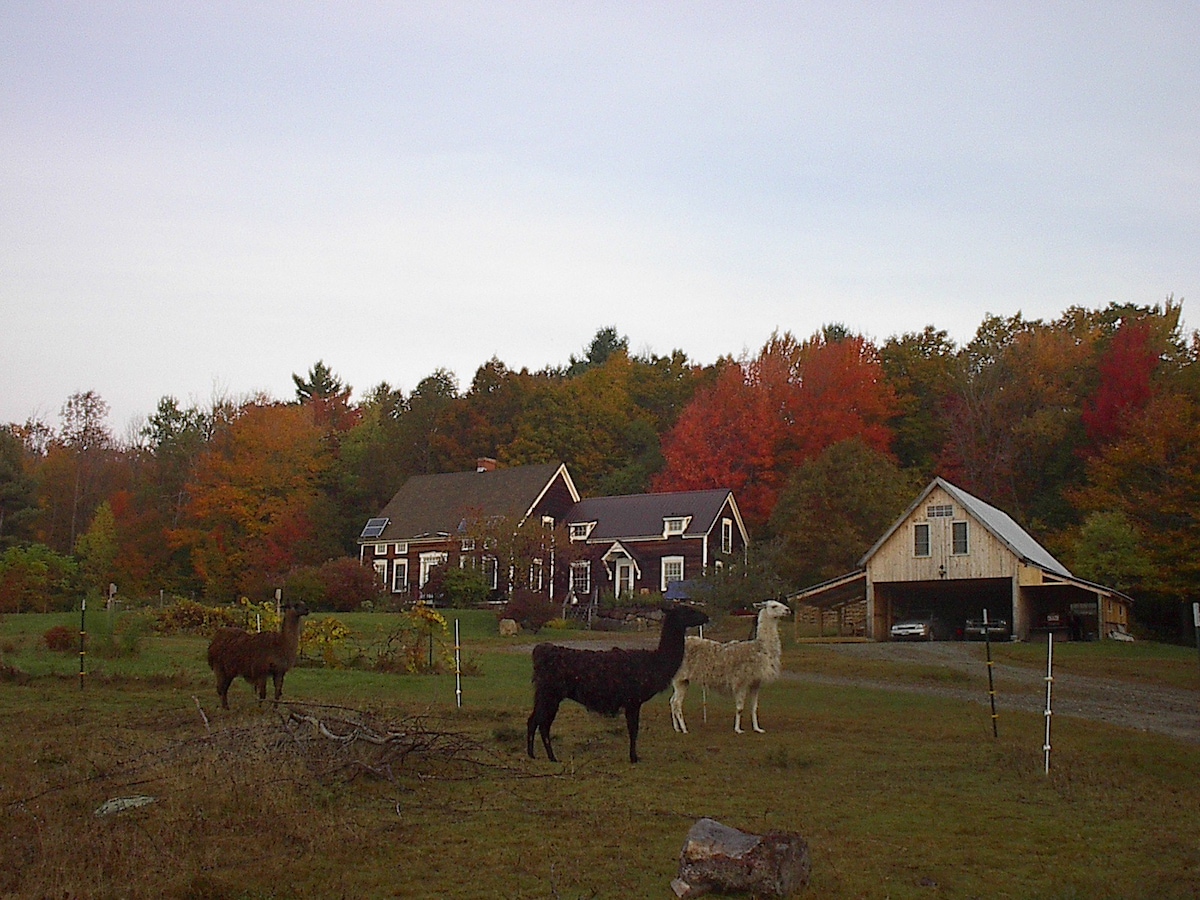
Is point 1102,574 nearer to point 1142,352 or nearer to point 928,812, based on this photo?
point 1142,352

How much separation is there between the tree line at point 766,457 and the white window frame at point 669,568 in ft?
18.6

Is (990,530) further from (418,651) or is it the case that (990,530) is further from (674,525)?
(418,651)

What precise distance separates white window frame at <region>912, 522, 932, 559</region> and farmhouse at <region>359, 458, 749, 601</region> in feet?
40.9

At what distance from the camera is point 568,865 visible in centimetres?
920

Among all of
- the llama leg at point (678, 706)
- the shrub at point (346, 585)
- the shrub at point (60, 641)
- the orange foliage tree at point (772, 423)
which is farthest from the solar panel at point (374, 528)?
the llama leg at point (678, 706)

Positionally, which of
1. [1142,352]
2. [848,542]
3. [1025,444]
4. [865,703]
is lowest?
[865,703]

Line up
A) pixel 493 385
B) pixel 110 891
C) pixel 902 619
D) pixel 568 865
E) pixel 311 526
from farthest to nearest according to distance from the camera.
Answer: pixel 493 385
pixel 311 526
pixel 902 619
pixel 568 865
pixel 110 891

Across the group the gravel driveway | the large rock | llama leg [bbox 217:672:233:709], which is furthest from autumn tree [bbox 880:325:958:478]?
the large rock

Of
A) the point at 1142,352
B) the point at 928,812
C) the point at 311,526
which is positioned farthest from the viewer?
the point at 311,526

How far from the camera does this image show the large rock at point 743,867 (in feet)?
27.3

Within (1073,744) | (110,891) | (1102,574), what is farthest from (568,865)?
(1102,574)

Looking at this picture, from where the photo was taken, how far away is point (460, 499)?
5950 centimetres

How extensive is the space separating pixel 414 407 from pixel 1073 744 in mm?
65599

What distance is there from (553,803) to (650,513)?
4511 cm
